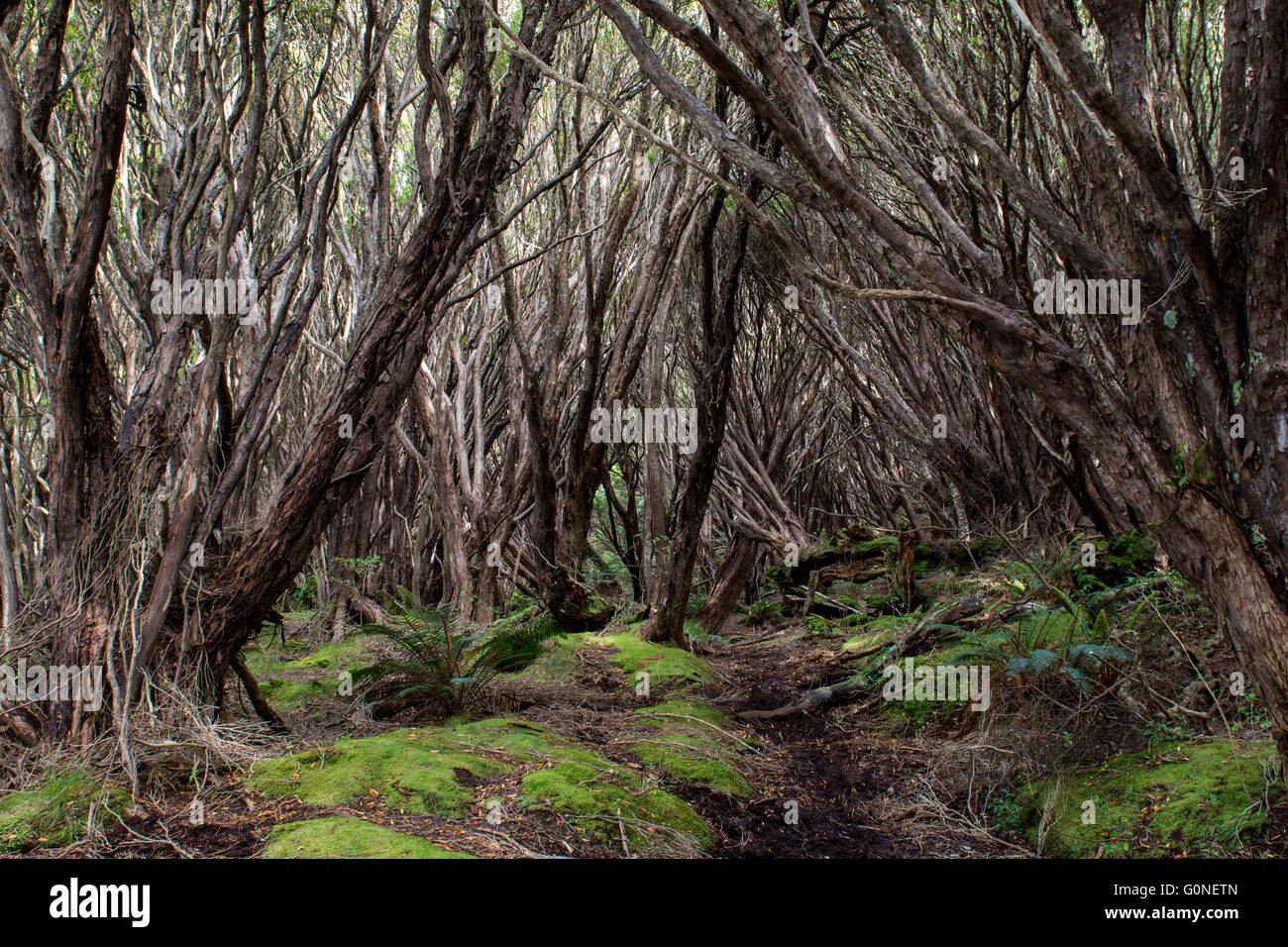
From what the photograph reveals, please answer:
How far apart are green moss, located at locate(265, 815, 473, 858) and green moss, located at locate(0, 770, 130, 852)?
0.62 m

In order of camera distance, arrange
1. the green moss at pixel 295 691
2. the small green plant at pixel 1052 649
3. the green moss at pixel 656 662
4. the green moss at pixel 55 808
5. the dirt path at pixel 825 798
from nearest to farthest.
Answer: the green moss at pixel 55 808, the dirt path at pixel 825 798, the small green plant at pixel 1052 649, the green moss at pixel 295 691, the green moss at pixel 656 662

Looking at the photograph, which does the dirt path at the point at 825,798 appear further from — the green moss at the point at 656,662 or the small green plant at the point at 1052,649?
the small green plant at the point at 1052,649

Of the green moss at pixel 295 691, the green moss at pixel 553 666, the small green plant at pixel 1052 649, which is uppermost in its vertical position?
the small green plant at pixel 1052 649

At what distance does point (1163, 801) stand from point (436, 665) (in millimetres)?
3330

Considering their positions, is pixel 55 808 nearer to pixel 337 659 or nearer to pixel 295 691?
pixel 295 691

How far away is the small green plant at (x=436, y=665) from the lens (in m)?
4.25

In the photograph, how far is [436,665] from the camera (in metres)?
4.23

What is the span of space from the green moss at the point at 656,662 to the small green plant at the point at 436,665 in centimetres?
126

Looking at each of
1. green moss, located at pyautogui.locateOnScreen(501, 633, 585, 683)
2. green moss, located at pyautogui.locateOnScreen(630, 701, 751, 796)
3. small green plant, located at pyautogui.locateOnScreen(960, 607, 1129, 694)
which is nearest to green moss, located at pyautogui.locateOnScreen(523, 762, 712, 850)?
green moss, located at pyautogui.locateOnScreen(630, 701, 751, 796)

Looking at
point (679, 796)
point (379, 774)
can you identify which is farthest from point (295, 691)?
point (679, 796)

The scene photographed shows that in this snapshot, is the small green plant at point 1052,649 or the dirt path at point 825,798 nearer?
the dirt path at point 825,798

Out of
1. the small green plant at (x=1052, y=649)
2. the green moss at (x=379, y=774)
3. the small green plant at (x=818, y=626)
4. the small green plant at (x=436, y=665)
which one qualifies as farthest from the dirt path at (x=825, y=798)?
the small green plant at (x=818, y=626)

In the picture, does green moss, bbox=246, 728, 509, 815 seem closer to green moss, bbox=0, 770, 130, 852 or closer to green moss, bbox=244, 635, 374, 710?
green moss, bbox=0, 770, 130, 852

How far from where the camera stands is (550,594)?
684cm
